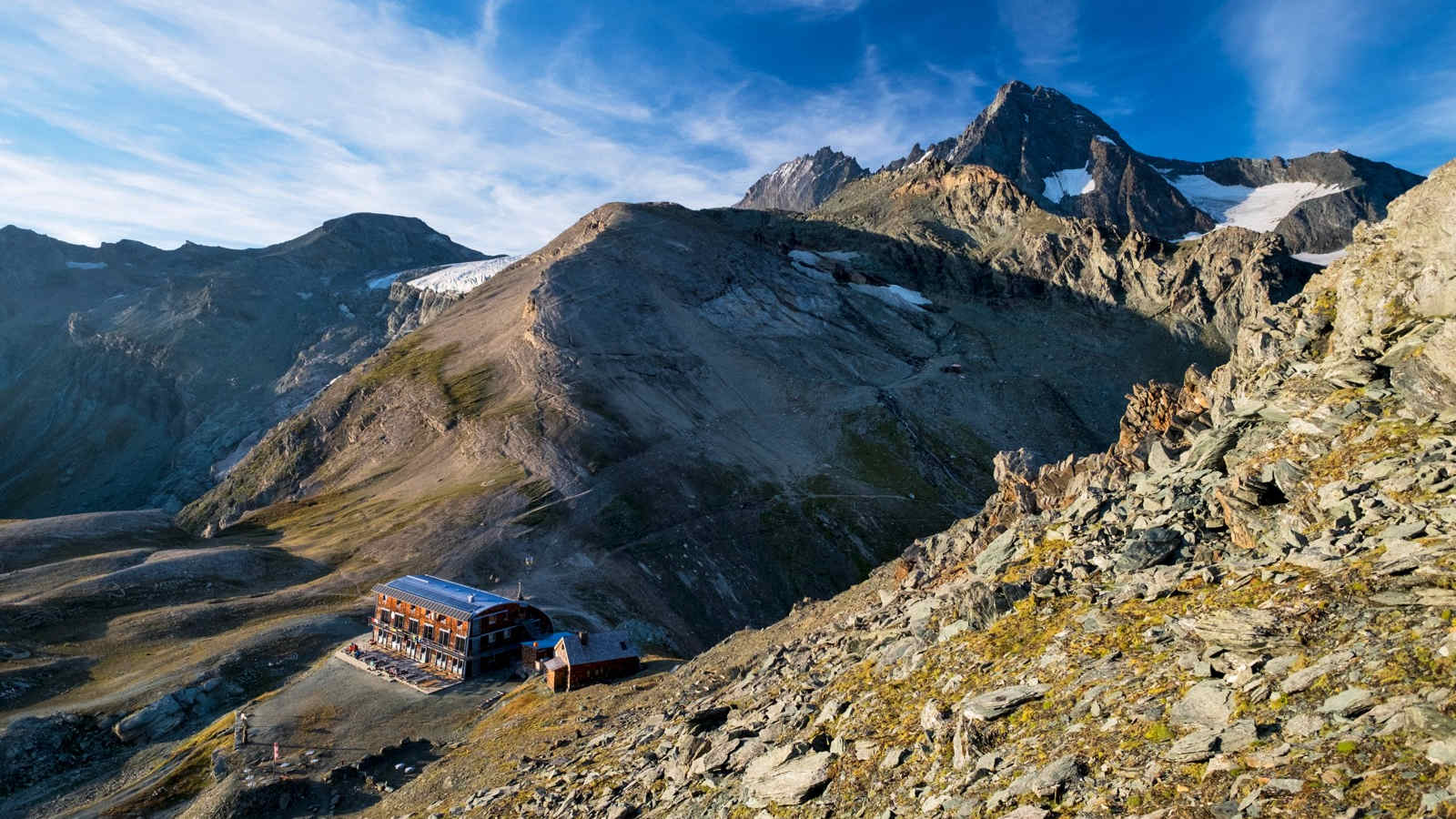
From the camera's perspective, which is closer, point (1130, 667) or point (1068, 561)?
point (1130, 667)

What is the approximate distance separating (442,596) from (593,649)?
653 inches

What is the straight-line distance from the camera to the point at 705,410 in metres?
123

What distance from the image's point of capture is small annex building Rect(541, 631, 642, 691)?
48656mm

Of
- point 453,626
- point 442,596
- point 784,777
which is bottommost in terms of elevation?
point 453,626

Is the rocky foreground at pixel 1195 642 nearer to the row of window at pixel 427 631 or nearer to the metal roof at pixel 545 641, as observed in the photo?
the metal roof at pixel 545 641

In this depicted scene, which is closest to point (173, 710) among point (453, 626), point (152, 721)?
point (152, 721)

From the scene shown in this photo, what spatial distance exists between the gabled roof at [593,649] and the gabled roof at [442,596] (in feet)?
32.4

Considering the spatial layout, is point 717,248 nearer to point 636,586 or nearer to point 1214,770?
point 636,586

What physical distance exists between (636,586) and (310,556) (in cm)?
3360

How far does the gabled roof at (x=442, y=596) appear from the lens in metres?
57.8

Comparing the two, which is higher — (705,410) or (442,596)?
(705,410)

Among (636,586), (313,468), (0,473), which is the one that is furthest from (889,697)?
(0,473)

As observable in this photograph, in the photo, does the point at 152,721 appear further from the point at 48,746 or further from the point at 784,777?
the point at 784,777

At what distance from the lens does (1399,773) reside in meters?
9.90
